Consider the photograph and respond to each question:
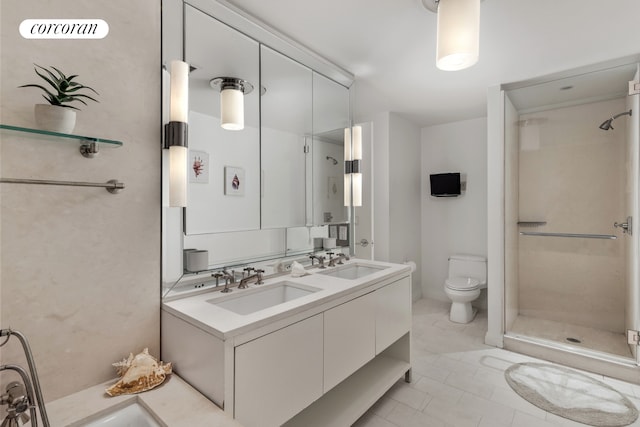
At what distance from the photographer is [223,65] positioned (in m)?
1.71

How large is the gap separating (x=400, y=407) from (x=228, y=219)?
1623 mm

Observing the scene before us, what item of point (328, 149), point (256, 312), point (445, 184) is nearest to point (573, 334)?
point (445, 184)

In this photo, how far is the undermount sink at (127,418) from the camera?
1.03m

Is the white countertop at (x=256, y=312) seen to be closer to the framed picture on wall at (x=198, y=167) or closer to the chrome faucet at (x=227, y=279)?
the chrome faucet at (x=227, y=279)

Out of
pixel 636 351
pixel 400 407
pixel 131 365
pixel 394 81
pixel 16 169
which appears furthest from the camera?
pixel 394 81

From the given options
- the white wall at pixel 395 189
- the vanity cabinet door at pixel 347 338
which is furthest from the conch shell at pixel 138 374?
the white wall at pixel 395 189

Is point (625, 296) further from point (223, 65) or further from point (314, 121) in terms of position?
point (223, 65)

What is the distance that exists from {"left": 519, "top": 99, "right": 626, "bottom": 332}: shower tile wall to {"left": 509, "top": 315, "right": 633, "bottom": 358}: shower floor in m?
0.08

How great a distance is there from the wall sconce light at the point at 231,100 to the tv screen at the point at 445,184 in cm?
276

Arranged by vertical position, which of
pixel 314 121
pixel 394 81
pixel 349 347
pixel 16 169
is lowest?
pixel 349 347

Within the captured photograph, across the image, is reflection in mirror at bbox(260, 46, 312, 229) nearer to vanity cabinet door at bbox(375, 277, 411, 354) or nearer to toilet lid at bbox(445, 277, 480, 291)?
vanity cabinet door at bbox(375, 277, 411, 354)

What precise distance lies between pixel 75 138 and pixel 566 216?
151 inches

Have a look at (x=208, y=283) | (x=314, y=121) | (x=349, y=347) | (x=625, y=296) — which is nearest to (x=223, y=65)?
(x=314, y=121)

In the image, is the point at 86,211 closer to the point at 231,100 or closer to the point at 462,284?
the point at 231,100
